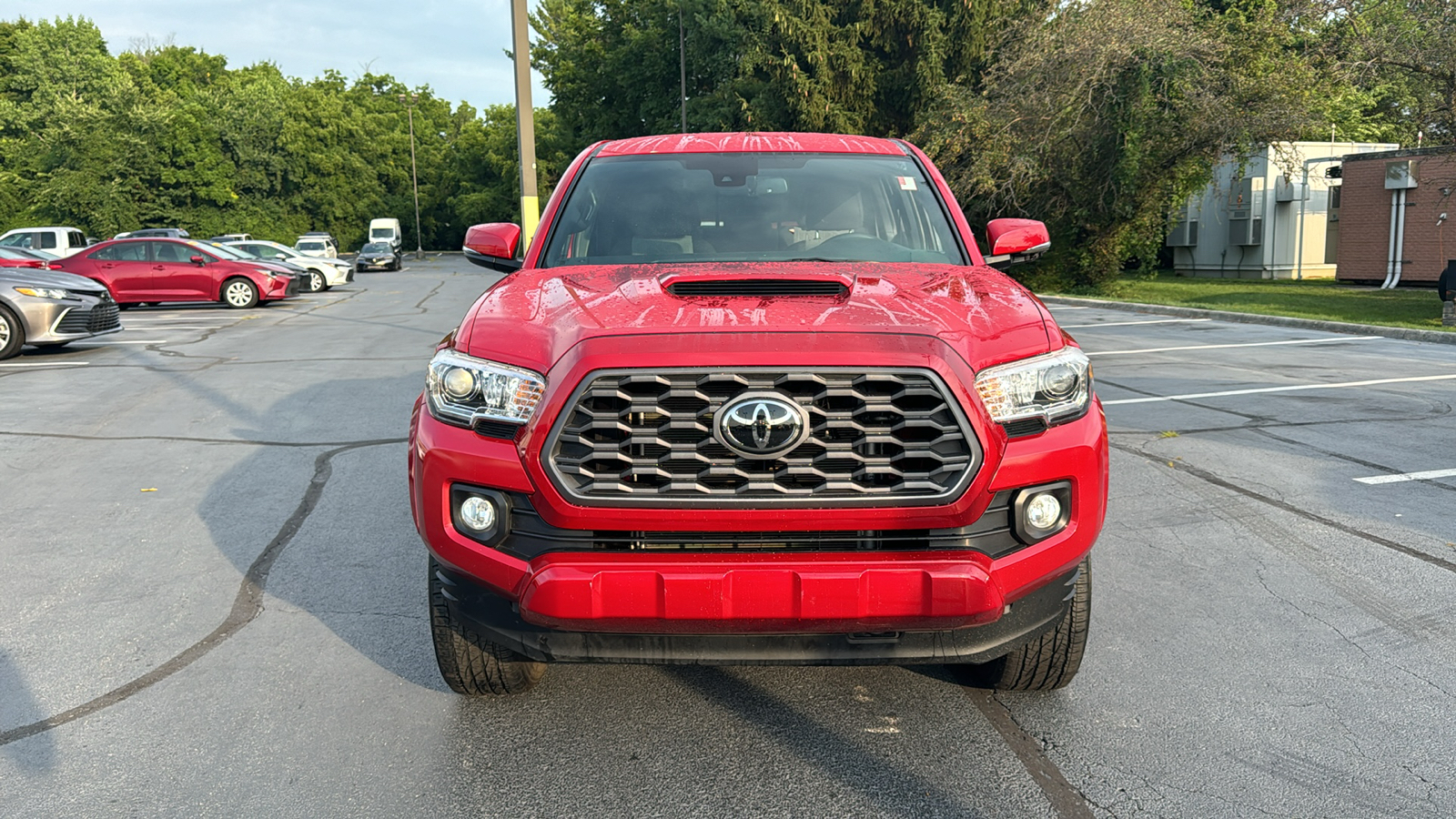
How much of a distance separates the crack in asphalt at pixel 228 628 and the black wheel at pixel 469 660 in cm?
107

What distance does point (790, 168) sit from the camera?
15.5 feet

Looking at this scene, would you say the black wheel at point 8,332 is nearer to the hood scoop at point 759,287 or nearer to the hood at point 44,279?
the hood at point 44,279

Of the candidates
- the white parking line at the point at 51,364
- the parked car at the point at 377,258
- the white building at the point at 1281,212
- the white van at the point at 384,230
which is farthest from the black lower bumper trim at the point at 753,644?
the white van at the point at 384,230

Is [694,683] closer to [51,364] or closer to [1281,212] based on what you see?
→ [51,364]

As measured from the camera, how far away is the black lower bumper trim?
2.94 metres

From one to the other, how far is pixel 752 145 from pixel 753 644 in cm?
258

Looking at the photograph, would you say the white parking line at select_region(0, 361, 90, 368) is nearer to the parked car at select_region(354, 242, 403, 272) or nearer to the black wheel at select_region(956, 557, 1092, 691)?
the black wheel at select_region(956, 557, 1092, 691)

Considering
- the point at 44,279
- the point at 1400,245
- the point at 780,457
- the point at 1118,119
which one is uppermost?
the point at 1118,119

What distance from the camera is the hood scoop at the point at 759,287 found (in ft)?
11.1

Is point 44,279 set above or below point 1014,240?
below

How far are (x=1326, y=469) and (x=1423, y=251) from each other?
21.1m

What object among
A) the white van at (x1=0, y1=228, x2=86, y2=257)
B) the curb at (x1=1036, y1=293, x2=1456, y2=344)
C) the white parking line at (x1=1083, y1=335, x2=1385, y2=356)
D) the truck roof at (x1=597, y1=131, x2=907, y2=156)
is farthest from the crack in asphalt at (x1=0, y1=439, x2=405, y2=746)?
the white van at (x1=0, y1=228, x2=86, y2=257)

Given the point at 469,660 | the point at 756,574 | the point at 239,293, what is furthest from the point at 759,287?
Answer: the point at 239,293

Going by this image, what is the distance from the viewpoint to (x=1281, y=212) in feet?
95.0
